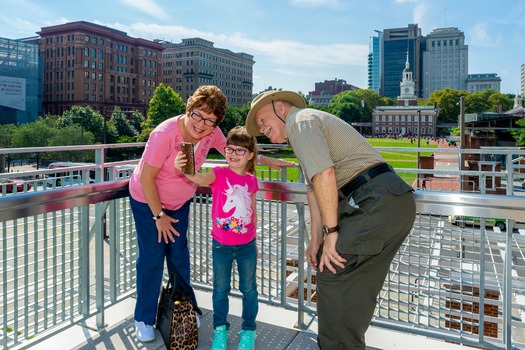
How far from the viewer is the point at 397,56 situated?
174m

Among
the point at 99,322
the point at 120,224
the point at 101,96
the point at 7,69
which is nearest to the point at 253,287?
the point at 99,322

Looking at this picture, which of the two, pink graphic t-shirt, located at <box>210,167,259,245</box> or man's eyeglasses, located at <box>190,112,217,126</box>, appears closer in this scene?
man's eyeglasses, located at <box>190,112,217,126</box>

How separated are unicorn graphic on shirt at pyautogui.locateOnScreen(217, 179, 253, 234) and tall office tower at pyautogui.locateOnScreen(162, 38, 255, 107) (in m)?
112

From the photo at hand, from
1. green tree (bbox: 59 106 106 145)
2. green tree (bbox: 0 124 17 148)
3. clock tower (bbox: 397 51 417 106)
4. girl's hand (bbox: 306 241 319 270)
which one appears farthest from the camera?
clock tower (bbox: 397 51 417 106)

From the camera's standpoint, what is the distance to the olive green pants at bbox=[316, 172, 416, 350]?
2004 millimetres

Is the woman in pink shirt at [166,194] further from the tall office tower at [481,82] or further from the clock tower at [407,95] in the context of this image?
the tall office tower at [481,82]

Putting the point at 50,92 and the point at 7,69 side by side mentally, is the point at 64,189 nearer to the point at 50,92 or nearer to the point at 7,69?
the point at 7,69

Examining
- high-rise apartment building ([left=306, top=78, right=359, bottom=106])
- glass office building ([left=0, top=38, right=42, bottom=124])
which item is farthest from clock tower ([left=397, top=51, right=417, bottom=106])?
glass office building ([left=0, top=38, right=42, bottom=124])

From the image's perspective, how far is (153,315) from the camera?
10.2 ft

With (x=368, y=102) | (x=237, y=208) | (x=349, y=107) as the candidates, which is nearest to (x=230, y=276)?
(x=237, y=208)

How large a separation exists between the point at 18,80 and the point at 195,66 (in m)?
54.8

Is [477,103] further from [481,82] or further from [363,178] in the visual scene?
[363,178]

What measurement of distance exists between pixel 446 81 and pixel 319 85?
5134 centimetres

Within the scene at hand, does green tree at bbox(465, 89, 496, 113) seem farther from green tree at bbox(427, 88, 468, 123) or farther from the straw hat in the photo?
the straw hat
